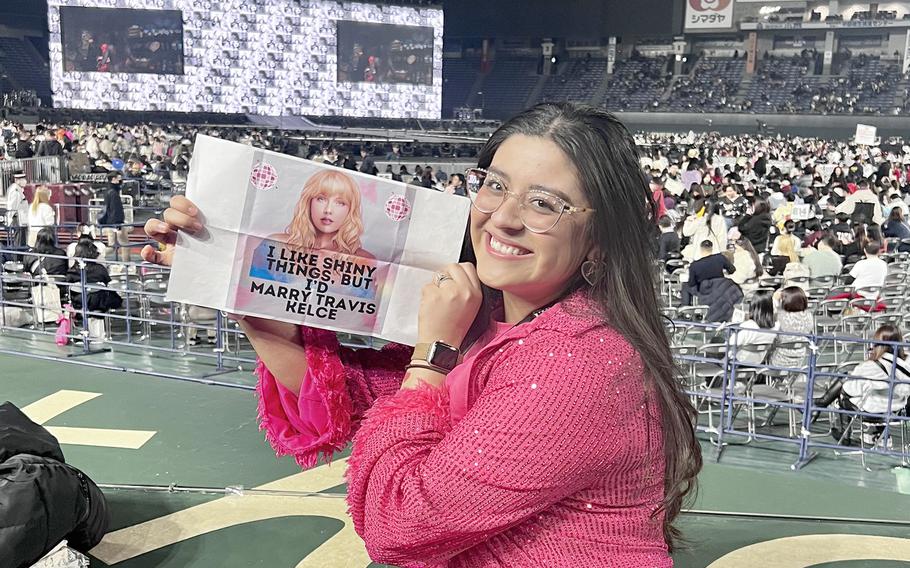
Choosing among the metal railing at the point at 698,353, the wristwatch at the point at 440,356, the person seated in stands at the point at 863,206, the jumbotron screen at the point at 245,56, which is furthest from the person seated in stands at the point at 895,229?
the jumbotron screen at the point at 245,56

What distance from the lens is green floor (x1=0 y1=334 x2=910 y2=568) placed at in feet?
13.8

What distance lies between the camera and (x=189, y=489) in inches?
194

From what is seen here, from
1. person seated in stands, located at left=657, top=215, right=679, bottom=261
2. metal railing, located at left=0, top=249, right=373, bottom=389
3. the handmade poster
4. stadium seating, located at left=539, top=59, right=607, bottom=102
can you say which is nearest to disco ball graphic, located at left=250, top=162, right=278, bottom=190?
the handmade poster

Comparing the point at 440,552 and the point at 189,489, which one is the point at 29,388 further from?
the point at 440,552

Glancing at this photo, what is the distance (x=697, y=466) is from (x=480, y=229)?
1.74ft

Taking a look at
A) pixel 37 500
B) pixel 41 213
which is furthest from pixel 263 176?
pixel 41 213

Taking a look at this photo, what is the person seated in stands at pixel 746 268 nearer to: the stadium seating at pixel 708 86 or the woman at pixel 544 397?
the woman at pixel 544 397

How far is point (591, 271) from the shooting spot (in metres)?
1.36

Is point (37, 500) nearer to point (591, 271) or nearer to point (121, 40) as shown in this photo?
point (591, 271)

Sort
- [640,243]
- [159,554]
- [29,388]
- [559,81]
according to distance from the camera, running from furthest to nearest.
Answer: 1. [559,81]
2. [29,388]
3. [159,554]
4. [640,243]

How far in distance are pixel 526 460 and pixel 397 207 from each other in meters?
0.62

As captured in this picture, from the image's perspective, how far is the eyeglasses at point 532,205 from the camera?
133 cm

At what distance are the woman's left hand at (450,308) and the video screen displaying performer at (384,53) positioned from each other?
32487 mm

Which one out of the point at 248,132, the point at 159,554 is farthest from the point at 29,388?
the point at 248,132
